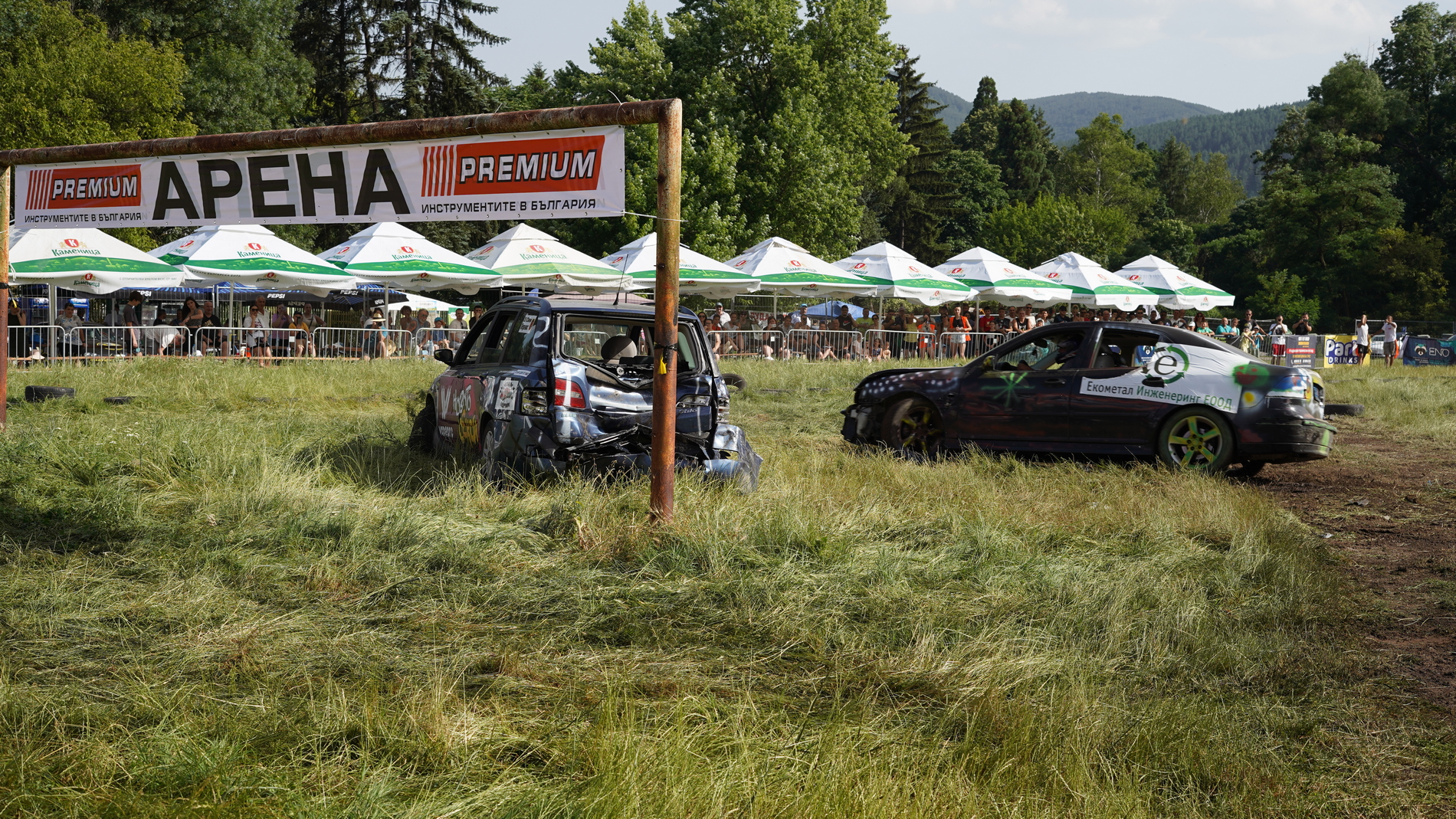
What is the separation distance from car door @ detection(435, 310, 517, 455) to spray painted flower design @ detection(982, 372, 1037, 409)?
4.64 meters

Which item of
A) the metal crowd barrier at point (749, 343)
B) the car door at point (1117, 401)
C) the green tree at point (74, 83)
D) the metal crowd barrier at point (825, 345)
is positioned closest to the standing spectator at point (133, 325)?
the green tree at point (74, 83)

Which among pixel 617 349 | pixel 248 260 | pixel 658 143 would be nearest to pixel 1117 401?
pixel 617 349

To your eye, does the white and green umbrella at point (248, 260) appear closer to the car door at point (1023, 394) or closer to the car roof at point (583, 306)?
the car roof at point (583, 306)

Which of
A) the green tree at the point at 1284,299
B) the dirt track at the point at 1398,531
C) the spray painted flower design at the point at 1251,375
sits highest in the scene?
the green tree at the point at 1284,299

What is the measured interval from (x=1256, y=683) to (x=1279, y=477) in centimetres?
732

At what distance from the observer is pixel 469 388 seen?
8.99m

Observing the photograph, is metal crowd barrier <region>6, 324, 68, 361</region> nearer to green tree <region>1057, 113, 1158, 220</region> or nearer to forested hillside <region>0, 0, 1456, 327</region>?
forested hillside <region>0, 0, 1456, 327</region>

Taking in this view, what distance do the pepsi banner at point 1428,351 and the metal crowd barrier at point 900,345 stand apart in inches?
631

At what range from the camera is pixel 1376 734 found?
166 inches

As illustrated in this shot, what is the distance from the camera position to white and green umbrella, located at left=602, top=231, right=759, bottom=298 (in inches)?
1028

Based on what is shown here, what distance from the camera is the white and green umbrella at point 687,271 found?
1028 inches

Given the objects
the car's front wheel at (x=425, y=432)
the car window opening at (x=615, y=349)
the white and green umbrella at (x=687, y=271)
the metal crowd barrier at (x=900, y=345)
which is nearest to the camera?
the car window opening at (x=615, y=349)

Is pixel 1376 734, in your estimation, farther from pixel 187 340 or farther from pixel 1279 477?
pixel 187 340

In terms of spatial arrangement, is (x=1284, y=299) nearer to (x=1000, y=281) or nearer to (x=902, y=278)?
(x=1000, y=281)
